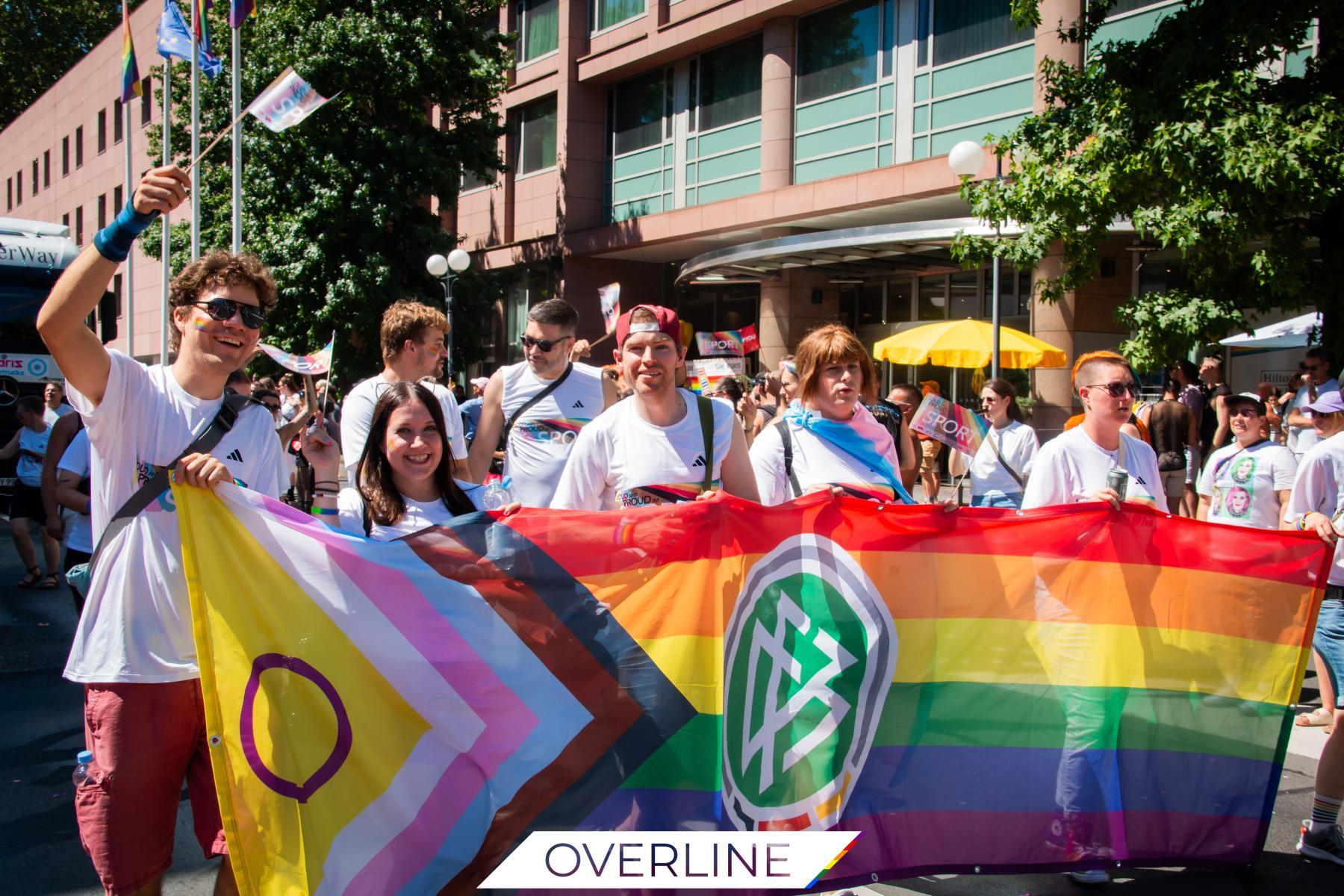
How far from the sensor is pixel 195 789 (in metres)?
3.11

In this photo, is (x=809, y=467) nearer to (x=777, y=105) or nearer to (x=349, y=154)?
(x=777, y=105)

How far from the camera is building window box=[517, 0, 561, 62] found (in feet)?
86.4

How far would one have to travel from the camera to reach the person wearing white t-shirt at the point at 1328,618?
13.8 ft

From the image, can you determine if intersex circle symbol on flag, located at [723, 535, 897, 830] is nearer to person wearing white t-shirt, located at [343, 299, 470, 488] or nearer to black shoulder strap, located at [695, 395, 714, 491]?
black shoulder strap, located at [695, 395, 714, 491]

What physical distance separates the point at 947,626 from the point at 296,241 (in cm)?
2200

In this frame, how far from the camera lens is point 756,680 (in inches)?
138

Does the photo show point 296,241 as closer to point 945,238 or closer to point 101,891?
point 945,238

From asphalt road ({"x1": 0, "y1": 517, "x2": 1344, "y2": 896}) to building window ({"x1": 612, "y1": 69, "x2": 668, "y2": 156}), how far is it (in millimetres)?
19935

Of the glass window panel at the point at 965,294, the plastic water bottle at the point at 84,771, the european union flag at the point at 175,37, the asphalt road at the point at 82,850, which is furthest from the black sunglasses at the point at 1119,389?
the european union flag at the point at 175,37

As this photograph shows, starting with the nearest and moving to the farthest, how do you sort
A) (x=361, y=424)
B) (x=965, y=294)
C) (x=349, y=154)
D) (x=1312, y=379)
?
1. (x=361, y=424)
2. (x=1312, y=379)
3. (x=965, y=294)
4. (x=349, y=154)

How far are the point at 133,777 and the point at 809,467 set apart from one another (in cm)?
261

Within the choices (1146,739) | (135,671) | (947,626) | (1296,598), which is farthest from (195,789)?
(1296,598)

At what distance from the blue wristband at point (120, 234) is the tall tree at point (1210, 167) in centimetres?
786

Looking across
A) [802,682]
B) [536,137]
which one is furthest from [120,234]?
[536,137]
